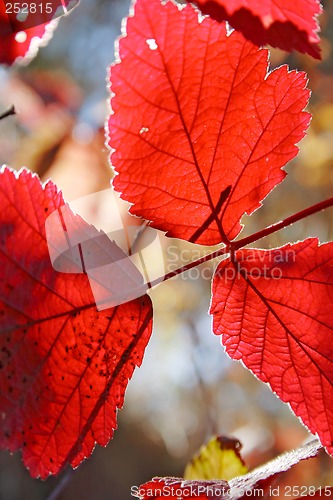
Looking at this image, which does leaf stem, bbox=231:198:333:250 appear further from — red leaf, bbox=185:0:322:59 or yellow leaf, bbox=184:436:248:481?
yellow leaf, bbox=184:436:248:481

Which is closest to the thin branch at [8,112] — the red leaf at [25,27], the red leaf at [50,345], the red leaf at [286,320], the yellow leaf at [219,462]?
the red leaf at [25,27]

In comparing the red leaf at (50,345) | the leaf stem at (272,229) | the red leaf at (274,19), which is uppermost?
the red leaf at (274,19)

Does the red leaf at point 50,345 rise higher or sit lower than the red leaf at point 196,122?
lower

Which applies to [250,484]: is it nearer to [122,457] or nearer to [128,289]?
[128,289]

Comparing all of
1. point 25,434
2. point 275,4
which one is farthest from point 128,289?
point 275,4

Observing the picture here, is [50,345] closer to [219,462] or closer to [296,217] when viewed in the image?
[296,217]

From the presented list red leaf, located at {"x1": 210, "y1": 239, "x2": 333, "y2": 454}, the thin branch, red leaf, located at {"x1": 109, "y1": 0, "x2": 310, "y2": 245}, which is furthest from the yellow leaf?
the thin branch

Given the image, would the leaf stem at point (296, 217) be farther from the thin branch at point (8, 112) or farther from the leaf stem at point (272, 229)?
the thin branch at point (8, 112)

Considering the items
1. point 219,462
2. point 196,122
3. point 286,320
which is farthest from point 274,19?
point 219,462
